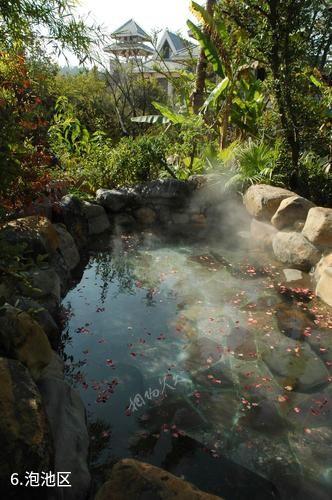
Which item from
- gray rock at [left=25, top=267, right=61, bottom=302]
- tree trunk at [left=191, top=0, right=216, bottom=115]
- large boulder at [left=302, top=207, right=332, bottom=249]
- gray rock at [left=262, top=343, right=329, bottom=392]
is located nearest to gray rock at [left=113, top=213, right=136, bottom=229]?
tree trunk at [left=191, top=0, right=216, bottom=115]

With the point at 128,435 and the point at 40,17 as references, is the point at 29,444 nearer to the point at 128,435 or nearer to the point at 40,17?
the point at 128,435

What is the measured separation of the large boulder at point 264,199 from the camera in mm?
7754

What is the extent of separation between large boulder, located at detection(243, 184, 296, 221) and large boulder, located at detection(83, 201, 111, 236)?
3.27 metres

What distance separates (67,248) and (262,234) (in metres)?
3.91

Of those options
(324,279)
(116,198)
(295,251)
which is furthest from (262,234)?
(116,198)

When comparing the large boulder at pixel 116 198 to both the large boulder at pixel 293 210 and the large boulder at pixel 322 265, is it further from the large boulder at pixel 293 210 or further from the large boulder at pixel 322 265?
the large boulder at pixel 322 265

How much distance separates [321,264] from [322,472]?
3743 millimetres

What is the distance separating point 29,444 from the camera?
2373 mm

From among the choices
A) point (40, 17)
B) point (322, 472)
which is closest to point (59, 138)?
point (40, 17)

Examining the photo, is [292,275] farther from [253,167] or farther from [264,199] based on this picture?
[253,167]

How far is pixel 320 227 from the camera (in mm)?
6309

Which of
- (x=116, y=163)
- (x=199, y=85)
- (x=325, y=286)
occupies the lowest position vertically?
(x=325, y=286)

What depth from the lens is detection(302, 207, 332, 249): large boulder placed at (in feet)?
20.6

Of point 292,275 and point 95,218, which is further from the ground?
point 95,218
